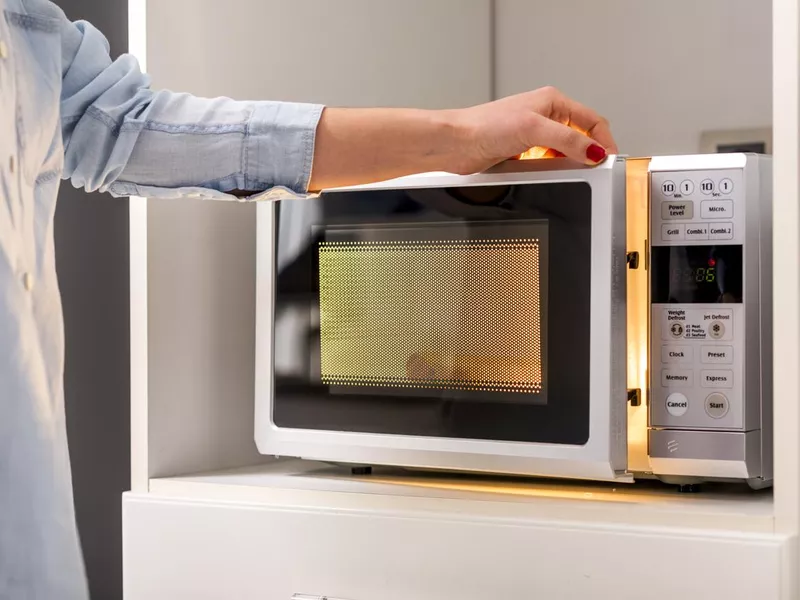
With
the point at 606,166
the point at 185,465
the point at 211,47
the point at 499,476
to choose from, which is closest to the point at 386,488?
the point at 499,476

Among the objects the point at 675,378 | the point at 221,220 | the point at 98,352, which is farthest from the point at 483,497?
the point at 98,352

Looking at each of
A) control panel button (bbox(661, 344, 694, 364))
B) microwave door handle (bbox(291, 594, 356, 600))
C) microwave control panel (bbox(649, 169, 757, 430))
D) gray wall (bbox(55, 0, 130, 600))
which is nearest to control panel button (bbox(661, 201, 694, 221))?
microwave control panel (bbox(649, 169, 757, 430))

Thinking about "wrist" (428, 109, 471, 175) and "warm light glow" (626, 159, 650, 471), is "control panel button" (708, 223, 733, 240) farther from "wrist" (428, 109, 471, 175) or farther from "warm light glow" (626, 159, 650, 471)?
"wrist" (428, 109, 471, 175)

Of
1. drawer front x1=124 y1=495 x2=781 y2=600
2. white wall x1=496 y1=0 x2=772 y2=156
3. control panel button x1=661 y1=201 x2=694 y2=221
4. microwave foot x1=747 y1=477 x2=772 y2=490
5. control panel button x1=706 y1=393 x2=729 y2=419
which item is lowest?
drawer front x1=124 y1=495 x2=781 y2=600

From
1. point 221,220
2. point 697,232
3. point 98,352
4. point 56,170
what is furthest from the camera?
point 98,352

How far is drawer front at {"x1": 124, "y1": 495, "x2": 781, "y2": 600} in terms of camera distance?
0.75m

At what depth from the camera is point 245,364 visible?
3.55 feet

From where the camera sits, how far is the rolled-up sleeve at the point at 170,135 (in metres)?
0.77

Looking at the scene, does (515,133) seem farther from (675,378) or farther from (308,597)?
(308,597)

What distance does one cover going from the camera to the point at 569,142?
31.9 inches

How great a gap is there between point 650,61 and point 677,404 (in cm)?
61

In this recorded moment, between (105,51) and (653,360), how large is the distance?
50 cm

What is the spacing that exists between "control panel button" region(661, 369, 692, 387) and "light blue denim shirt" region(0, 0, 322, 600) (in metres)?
0.33

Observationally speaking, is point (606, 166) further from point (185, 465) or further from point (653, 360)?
point (185, 465)
